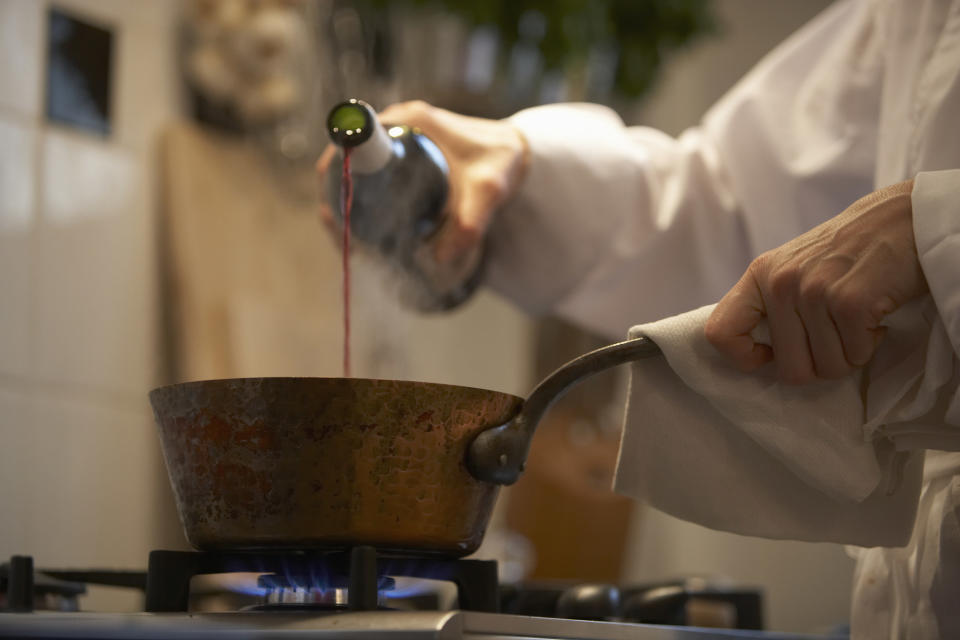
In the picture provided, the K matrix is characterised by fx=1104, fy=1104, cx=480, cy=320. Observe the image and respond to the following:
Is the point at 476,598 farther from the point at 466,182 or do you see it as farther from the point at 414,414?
the point at 466,182

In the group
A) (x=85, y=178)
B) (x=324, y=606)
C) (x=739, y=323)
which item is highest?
(x=85, y=178)

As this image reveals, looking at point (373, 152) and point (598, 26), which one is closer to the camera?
point (373, 152)

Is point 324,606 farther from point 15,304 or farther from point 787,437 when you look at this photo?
point 15,304

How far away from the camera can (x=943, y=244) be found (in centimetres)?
50

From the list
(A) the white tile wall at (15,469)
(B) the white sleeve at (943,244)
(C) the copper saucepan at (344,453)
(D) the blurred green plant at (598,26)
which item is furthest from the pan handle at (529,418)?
(D) the blurred green plant at (598,26)

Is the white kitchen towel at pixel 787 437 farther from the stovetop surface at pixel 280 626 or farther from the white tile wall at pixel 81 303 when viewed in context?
the white tile wall at pixel 81 303

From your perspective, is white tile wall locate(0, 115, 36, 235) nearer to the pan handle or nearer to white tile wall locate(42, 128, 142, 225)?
white tile wall locate(42, 128, 142, 225)

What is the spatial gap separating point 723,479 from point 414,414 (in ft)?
0.57

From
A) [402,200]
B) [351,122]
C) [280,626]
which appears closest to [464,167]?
[402,200]

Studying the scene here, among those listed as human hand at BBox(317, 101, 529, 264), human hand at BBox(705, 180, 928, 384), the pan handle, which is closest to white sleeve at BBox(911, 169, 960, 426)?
human hand at BBox(705, 180, 928, 384)

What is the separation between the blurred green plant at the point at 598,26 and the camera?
1.36 metres

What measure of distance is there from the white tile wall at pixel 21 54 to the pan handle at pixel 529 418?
2.43ft

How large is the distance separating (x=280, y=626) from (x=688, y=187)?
2.04ft

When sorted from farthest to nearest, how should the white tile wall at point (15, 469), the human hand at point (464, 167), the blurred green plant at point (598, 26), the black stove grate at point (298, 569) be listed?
the blurred green plant at point (598, 26), the white tile wall at point (15, 469), the human hand at point (464, 167), the black stove grate at point (298, 569)
